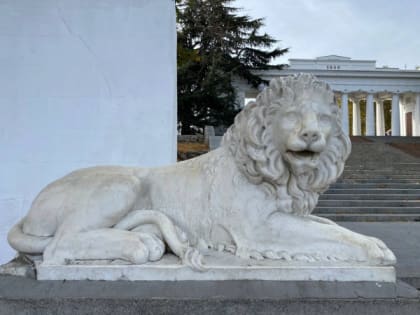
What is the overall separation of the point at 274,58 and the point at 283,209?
21.0 m

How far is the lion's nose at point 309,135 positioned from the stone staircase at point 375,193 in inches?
189

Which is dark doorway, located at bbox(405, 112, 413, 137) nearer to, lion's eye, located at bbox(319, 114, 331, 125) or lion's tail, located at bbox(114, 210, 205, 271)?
lion's eye, located at bbox(319, 114, 331, 125)

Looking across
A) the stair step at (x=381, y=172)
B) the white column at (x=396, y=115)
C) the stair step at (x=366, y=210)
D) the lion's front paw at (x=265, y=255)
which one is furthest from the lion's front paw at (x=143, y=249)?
the white column at (x=396, y=115)

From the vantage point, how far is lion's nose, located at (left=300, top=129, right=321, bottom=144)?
6.42ft

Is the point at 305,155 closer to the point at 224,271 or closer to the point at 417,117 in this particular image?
the point at 224,271

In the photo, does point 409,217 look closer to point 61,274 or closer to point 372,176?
point 372,176

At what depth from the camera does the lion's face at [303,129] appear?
6.50ft

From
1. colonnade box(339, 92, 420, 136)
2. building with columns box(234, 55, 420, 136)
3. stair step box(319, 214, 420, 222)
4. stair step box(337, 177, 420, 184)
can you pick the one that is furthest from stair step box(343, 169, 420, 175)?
building with columns box(234, 55, 420, 136)

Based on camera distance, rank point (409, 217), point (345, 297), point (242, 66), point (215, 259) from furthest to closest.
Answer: point (242, 66) → point (409, 217) → point (215, 259) → point (345, 297)

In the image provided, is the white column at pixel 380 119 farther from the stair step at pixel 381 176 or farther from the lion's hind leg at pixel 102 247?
the lion's hind leg at pixel 102 247

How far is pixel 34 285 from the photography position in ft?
6.74

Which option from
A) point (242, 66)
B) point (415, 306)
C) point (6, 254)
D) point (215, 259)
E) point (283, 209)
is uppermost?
point (242, 66)

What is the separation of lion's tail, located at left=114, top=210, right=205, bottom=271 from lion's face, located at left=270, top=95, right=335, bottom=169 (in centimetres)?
74

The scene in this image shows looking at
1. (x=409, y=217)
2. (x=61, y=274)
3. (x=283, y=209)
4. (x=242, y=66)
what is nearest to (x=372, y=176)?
(x=409, y=217)
